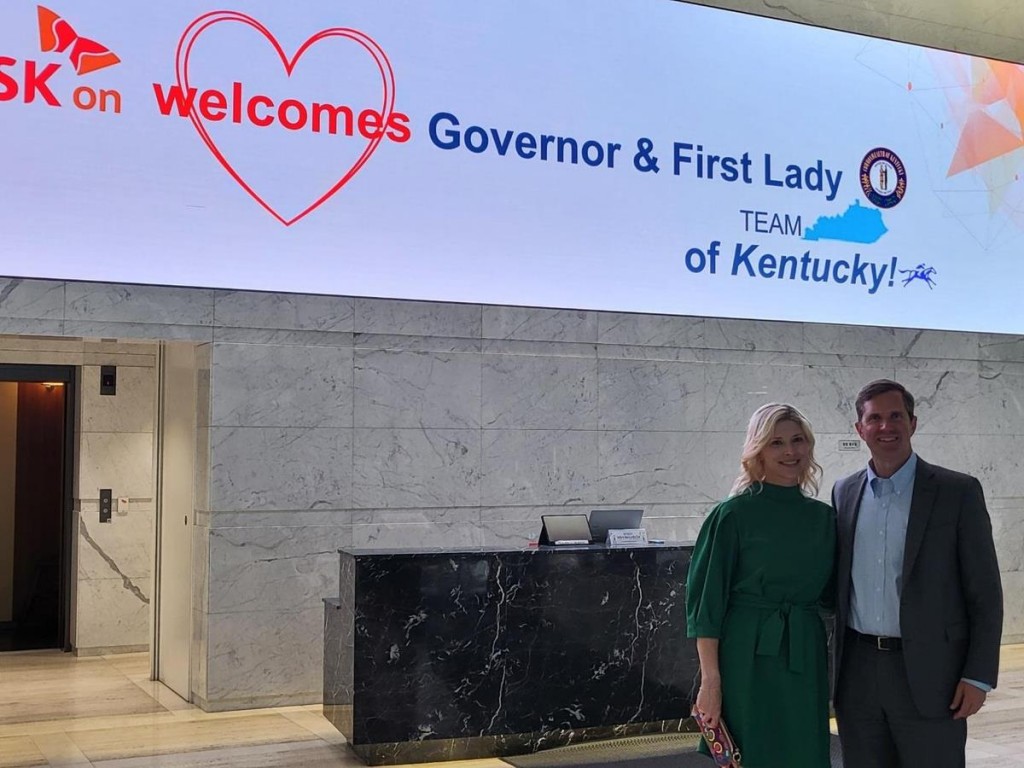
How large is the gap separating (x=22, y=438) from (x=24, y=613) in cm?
148

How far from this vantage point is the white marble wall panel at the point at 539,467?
829 cm

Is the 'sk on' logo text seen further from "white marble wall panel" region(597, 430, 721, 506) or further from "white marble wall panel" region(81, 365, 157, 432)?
"white marble wall panel" region(597, 430, 721, 506)

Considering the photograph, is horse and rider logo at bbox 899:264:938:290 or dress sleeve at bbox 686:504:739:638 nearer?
dress sleeve at bbox 686:504:739:638

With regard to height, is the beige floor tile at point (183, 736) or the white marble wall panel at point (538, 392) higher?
the white marble wall panel at point (538, 392)

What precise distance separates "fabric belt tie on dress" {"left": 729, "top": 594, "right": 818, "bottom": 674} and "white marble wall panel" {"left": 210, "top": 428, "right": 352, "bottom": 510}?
189 inches

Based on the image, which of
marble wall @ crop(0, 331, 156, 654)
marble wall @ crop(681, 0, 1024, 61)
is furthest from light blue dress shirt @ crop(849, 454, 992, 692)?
marble wall @ crop(0, 331, 156, 654)

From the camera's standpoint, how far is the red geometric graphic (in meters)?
7.01

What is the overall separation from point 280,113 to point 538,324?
2276 millimetres

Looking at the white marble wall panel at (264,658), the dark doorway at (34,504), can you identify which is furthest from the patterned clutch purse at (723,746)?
the dark doorway at (34,504)

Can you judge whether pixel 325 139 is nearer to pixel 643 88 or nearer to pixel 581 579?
pixel 643 88

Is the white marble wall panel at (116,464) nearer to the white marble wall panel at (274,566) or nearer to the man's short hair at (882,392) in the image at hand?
the white marble wall panel at (274,566)

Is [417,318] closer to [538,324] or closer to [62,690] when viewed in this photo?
[538,324]

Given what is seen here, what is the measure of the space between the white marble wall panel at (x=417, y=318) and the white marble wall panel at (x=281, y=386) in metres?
0.27

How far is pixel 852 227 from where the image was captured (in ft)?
31.1
